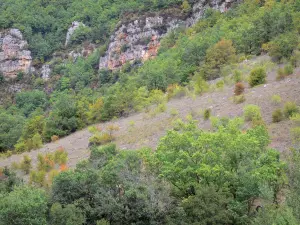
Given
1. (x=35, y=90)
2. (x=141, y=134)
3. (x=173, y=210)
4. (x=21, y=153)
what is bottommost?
(x=35, y=90)

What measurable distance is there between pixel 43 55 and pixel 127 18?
23954 millimetres

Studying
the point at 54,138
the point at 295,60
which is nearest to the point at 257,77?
the point at 295,60

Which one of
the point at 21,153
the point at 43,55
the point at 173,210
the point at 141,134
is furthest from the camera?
the point at 43,55

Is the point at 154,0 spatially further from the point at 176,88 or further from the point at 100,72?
the point at 176,88

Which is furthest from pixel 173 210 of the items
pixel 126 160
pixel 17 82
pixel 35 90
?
pixel 17 82

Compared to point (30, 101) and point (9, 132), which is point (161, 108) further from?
point (30, 101)

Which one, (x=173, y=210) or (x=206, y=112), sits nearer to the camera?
(x=173, y=210)

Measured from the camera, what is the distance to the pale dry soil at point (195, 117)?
2788 centimetres

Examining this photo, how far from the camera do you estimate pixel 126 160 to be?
21000 mm

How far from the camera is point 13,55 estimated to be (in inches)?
3927

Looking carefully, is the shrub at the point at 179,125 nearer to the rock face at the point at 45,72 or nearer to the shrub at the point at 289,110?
the shrub at the point at 289,110

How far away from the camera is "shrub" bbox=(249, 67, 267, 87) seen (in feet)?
113

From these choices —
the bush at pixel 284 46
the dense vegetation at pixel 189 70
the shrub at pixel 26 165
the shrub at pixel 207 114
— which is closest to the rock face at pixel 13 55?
the dense vegetation at pixel 189 70

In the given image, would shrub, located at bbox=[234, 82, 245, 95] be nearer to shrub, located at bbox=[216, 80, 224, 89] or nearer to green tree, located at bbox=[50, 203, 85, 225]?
shrub, located at bbox=[216, 80, 224, 89]
